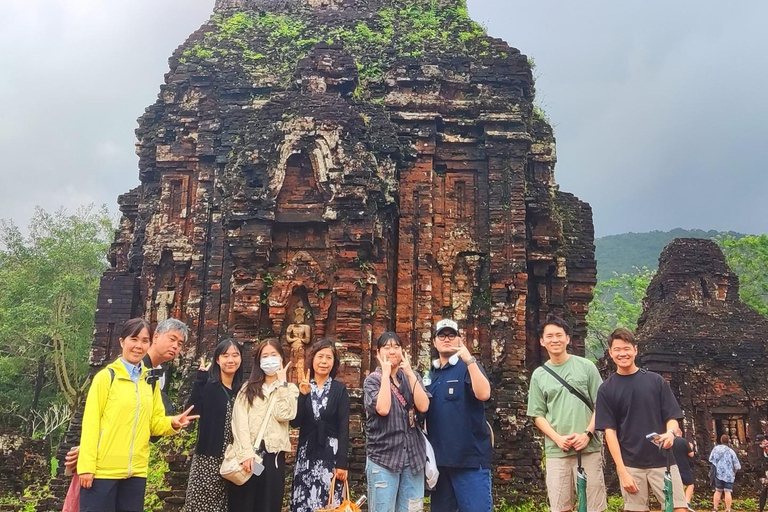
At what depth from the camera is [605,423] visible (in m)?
5.07

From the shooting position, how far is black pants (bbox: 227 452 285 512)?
515cm

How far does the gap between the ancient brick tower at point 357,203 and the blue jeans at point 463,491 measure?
4782mm

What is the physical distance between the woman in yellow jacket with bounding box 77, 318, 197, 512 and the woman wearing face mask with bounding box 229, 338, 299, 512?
0.58 m

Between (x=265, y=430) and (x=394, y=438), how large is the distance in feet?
3.50

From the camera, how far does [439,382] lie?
18.1ft

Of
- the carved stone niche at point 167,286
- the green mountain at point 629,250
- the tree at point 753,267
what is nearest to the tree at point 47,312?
the carved stone niche at point 167,286

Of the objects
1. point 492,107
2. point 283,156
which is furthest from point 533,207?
point 283,156

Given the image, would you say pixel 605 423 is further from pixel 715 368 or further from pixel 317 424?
pixel 715 368

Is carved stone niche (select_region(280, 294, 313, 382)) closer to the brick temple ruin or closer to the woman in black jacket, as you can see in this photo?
the woman in black jacket

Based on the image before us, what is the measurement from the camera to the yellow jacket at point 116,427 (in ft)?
15.0

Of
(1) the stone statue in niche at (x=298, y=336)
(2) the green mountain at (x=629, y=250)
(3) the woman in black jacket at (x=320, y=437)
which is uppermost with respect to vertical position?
(2) the green mountain at (x=629, y=250)

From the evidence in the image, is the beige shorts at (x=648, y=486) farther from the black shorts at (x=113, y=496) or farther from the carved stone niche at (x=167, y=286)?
the carved stone niche at (x=167, y=286)

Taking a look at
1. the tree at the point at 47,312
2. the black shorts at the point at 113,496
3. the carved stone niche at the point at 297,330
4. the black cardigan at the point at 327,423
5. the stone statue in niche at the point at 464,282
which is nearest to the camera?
the black shorts at the point at 113,496

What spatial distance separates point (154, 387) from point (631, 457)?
3910 millimetres
